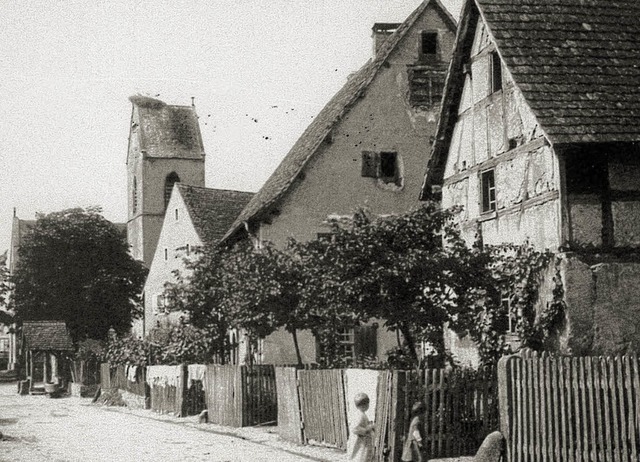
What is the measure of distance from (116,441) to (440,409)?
7515mm

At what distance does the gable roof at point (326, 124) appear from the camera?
99.3ft

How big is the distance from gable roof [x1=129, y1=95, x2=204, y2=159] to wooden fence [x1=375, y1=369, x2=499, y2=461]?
57.7m

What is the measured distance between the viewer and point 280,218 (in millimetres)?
30469

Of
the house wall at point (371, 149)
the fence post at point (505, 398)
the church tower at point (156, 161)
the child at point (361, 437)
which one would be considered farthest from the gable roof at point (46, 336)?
the child at point (361, 437)

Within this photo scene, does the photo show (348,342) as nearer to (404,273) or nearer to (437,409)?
(404,273)

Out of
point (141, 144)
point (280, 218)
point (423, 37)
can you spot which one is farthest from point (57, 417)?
point (141, 144)

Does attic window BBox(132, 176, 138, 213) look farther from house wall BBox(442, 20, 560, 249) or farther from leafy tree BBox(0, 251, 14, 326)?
house wall BBox(442, 20, 560, 249)

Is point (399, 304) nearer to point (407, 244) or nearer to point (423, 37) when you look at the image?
point (407, 244)

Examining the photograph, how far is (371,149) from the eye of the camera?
3092 cm

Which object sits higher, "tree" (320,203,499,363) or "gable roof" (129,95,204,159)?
"gable roof" (129,95,204,159)

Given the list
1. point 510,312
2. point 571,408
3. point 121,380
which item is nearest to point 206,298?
point 121,380

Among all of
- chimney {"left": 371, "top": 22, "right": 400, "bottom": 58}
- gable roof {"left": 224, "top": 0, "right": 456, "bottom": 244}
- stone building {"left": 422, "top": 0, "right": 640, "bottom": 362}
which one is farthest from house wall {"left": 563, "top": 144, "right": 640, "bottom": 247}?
chimney {"left": 371, "top": 22, "right": 400, "bottom": 58}

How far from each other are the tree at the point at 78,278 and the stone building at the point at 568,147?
1685 inches

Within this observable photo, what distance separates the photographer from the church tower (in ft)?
233
